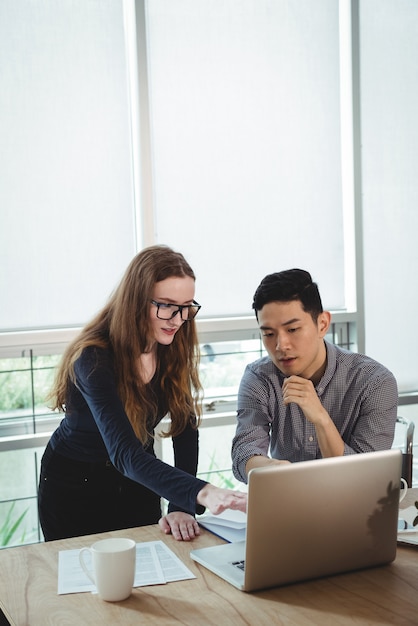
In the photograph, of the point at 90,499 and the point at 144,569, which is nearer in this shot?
the point at 144,569

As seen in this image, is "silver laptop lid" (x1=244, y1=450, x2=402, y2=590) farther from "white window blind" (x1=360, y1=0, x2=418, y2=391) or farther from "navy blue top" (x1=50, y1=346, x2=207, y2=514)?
"white window blind" (x1=360, y1=0, x2=418, y2=391)

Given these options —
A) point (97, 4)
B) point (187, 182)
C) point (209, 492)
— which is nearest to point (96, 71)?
point (97, 4)

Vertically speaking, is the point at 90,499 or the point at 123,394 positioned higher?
the point at 123,394

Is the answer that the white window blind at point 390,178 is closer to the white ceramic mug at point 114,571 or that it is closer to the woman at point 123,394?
the woman at point 123,394

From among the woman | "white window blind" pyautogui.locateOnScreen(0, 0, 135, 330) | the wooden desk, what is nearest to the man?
the woman

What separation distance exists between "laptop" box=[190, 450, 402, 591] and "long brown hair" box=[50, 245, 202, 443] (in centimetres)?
70

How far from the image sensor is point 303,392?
2.03 metres

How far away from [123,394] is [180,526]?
19.0 inches

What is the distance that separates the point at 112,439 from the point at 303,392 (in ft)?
1.79

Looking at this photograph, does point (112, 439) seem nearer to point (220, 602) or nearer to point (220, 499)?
point (220, 499)

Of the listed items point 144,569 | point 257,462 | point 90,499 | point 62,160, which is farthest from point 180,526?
point 62,160

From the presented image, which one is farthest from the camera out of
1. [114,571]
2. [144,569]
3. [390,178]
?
[390,178]

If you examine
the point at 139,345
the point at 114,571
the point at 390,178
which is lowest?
the point at 114,571

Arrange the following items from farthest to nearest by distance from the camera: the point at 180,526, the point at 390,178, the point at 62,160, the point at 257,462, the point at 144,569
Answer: the point at 390,178, the point at 62,160, the point at 257,462, the point at 180,526, the point at 144,569
